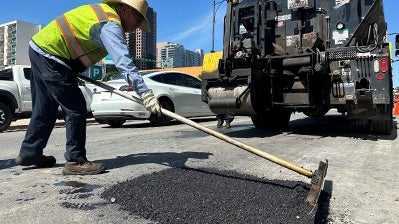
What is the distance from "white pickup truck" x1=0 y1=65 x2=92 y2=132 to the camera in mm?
9773

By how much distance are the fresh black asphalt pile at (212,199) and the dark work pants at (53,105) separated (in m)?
0.80

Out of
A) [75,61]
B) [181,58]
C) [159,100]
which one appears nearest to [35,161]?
[75,61]

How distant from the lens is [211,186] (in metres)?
3.40

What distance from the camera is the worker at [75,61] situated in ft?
11.8

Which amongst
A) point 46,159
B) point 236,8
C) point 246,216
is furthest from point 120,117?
point 246,216

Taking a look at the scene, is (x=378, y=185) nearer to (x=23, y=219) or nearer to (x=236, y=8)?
A: (x=23, y=219)

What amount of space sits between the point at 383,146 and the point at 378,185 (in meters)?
2.73

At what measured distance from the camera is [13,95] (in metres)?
9.96

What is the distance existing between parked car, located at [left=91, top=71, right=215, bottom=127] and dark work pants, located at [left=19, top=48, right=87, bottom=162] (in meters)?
4.49

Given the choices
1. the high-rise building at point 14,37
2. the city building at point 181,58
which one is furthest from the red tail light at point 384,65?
the high-rise building at point 14,37

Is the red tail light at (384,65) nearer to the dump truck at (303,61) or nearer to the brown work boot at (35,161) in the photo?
the dump truck at (303,61)

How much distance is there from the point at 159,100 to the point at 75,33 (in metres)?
6.20

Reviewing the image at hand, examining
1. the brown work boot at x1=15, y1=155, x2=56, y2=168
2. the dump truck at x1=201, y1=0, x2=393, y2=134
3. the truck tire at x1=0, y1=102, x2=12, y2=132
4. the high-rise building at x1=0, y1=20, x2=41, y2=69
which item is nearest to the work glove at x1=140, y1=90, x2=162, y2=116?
the brown work boot at x1=15, y1=155, x2=56, y2=168

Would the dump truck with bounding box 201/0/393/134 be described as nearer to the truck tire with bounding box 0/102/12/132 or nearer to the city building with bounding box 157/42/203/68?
the truck tire with bounding box 0/102/12/132
